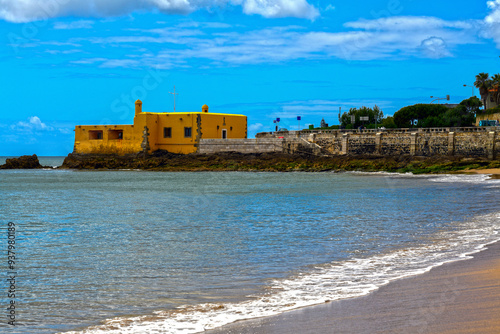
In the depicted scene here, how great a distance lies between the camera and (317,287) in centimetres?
683

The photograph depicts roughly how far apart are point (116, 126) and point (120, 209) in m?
38.6

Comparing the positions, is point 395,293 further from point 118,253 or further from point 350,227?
point 350,227

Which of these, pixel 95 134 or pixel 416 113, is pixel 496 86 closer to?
pixel 416 113

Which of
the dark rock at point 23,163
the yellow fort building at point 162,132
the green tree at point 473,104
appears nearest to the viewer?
the yellow fort building at point 162,132

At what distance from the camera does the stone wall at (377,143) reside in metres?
43.6

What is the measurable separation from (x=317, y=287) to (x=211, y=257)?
123 inches

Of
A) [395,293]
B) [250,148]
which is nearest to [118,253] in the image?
[395,293]

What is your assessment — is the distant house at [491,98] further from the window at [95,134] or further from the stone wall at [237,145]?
the window at [95,134]

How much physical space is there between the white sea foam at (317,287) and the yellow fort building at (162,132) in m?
45.1

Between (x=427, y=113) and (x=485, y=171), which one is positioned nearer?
(x=485, y=171)

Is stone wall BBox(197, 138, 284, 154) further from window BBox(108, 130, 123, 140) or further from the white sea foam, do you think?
the white sea foam

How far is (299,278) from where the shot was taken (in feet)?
24.6

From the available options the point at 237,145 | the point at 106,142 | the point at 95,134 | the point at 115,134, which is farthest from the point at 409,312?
the point at 95,134

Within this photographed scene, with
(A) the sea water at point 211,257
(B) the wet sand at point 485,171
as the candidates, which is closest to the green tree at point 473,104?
(B) the wet sand at point 485,171
